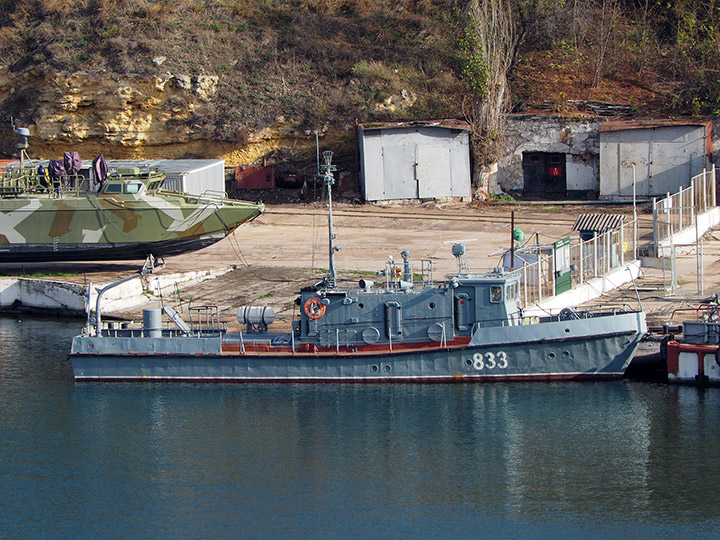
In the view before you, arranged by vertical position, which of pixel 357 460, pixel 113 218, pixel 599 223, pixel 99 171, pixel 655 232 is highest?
pixel 99 171

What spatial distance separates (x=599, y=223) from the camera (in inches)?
1421

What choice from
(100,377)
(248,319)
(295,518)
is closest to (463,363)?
(248,319)

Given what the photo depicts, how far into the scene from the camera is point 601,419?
1000 inches

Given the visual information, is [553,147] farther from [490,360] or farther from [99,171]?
[490,360]

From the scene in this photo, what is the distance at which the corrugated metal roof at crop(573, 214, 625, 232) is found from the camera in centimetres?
3578

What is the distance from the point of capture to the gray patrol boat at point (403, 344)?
2759cm

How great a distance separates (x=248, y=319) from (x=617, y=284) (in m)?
13.6

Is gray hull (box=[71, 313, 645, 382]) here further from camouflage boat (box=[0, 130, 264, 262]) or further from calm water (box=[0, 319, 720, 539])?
camouflage boat (box=[0, 130, 264, 262])

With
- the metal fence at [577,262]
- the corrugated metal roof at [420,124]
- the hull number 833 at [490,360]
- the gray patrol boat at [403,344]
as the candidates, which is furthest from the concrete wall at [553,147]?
the hull number 833 at [490,360]

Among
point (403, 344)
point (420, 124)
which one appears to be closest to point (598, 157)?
point (420, 124)

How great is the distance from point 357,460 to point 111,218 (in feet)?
63.5

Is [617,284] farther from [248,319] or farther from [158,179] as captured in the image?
[158,179]

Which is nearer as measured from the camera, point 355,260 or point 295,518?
point 295,518

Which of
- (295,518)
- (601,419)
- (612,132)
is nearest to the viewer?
(295,518)
